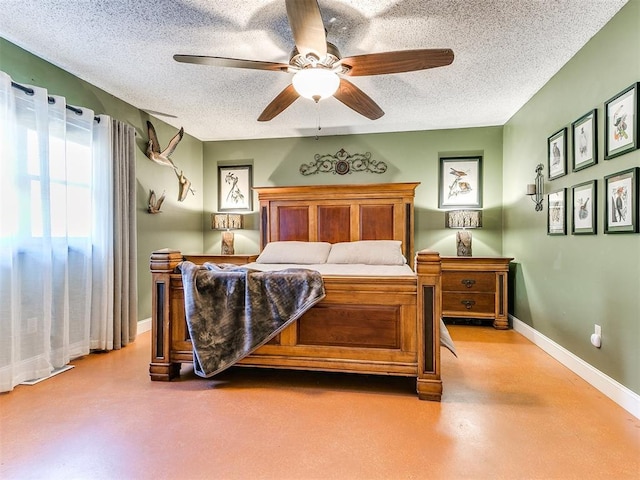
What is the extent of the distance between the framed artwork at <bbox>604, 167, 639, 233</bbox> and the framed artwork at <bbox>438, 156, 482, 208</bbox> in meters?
2.25

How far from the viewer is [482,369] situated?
279 cm

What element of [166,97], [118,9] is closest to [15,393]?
[118,9]

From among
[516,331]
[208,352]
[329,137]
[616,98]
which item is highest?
[329,137]

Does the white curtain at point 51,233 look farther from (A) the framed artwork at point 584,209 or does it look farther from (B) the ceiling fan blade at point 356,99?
(A) the framed artwork at point 584,209

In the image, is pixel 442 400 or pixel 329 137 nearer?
pixel 442 400

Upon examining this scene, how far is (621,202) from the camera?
7.14 feet

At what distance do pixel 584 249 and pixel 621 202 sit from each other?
0.55 meters

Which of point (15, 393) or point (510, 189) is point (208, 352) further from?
point (510, 189)

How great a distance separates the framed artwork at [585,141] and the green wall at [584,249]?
0.04 metres

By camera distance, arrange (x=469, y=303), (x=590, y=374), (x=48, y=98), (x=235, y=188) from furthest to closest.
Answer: (x=235, y=188) → (x=469, y=303) → (x=48, y=98) → (x=590, y=374)

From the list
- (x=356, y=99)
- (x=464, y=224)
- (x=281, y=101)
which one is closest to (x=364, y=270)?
(x=356, y=99)

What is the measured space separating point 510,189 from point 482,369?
8.05 feet

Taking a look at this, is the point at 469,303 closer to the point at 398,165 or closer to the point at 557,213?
the point at 557,213

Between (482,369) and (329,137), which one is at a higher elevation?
(329,137)
